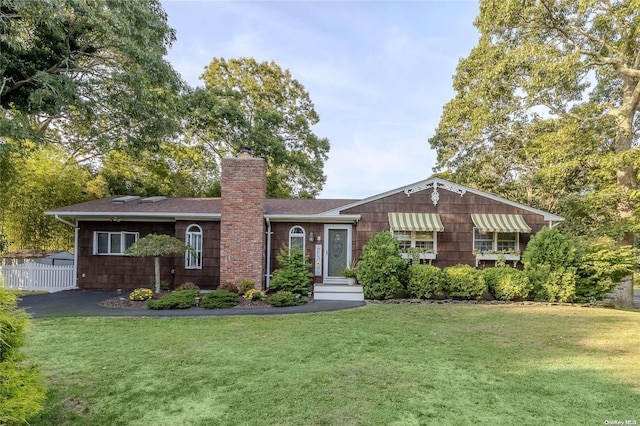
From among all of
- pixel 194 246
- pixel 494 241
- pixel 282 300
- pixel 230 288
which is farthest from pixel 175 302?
pixel 494 241

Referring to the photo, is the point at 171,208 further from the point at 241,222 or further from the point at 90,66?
the point at 90,66

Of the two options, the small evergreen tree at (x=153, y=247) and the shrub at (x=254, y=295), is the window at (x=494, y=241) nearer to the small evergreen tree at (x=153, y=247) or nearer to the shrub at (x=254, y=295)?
the shrub at (x=254, y=295)

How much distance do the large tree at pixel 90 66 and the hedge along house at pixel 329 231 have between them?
3847 millimetres

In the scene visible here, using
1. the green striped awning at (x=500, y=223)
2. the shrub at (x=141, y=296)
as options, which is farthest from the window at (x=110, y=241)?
the green striped awning at (x=500, y=223)

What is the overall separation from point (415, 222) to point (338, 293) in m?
3.80

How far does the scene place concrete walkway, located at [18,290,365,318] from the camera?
8.38 meters

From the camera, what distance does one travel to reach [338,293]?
11.0m

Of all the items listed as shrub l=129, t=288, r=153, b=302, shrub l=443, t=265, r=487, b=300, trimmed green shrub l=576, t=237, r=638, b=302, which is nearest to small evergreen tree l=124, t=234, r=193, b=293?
shrub l=129, t=288, r=153, b=302

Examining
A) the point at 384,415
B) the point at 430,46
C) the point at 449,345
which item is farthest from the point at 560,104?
the point at 384,415

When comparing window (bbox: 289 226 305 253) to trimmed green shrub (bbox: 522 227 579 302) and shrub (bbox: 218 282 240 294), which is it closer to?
shrub (bbox: 218 282 240 294)

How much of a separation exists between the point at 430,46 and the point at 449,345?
13.2 metres

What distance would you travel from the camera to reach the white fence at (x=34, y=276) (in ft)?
40.1

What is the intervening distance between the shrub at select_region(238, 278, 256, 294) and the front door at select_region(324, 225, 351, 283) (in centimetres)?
309

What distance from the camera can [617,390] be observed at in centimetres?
412
